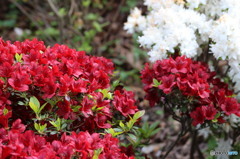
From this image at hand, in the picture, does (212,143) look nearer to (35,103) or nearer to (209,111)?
(209,111)

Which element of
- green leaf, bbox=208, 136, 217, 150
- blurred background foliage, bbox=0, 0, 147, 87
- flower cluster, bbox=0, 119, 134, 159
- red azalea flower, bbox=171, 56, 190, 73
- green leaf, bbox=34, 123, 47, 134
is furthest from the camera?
blurred background foliage, bbox=0, 0, 147, 87

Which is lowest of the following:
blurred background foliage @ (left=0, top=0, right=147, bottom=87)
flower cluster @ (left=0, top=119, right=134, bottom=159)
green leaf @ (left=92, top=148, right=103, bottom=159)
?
green leaf @ (left=92, top=148, right=103, bottom=159)

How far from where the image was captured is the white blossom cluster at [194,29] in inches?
90.9

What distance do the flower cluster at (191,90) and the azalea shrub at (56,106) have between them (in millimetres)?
221

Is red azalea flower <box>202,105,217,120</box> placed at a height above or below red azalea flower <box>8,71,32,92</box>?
below

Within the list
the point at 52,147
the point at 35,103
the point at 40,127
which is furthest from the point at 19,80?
the point at 52,147

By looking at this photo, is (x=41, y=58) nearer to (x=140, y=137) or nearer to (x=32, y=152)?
(x=32, y=152)

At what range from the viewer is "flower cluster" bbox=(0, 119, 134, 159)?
5.08 ft

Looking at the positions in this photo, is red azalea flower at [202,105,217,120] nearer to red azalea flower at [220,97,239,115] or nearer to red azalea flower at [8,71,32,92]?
red azalea flower at [220,97,239,115]

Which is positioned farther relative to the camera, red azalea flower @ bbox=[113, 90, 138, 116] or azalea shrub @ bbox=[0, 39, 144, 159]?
red azalea flower @ bbox=[113, 90, 138, 116]

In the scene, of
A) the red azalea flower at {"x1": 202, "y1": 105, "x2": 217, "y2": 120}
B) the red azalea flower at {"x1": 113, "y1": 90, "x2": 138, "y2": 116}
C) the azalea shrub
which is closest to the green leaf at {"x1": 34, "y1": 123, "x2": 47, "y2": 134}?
the azalea shrub

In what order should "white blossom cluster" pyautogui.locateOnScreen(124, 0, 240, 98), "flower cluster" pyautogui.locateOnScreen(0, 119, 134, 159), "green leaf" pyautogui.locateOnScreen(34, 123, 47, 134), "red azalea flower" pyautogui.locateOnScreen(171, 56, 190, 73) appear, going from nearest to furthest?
"flower cluster" pyautogui.locateOnScreen(0, 119, 134, 159) < "green leaf" pyautogui.locateOnScreen(34, 123, 47, 134) < "red azalea flower" pyautogui.locateOnScreen(171, 56, 190, 73) < "white blossom cluster" pyautogui.locateOnScreen(124, 0, 240, 98)

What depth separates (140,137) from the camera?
2436 mm

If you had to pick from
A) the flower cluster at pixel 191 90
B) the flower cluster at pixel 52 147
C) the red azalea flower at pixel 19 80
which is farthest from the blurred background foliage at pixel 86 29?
the flower cluster at pixel 52 147
